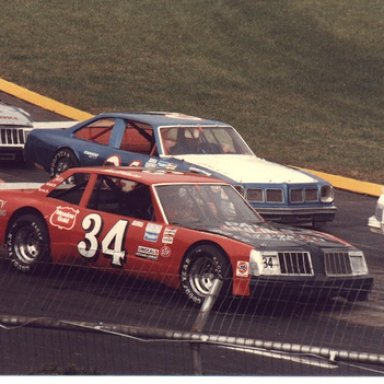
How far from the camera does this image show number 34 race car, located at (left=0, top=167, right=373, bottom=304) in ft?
39.0

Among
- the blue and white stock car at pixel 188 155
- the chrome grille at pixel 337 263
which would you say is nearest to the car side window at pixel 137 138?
the blue and white stock car at pixel 188 155

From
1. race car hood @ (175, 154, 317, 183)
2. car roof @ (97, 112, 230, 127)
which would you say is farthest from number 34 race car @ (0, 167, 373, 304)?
car roof @ (97, 112, 230, 127)

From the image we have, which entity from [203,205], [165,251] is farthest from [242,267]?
[203,205]

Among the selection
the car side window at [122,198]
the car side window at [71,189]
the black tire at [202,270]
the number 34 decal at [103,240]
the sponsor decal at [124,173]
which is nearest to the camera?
the black tire at [202,270]

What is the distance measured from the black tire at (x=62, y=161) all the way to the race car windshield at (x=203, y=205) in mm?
5622

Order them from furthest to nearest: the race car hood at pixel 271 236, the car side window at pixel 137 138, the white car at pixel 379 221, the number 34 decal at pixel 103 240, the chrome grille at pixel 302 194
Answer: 1. the car side window at pixel 137 138
2. the chrome grille at pixel 302 194
3. the white car at pixel 379 221
4. the number 34 decal at pixel 103 240
5. the race car hood at pixel 271 236

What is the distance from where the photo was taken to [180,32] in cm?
3956

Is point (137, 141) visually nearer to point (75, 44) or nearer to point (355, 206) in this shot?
point (355, 206)

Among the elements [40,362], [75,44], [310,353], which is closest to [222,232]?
[40,362]

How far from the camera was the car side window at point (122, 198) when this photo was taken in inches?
510

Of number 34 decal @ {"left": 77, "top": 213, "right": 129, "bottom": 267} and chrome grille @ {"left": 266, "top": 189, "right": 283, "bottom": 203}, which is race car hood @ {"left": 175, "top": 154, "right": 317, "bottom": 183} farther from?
number 34 decal @ {"left": 77, "top": 213, "right": 129, "bottom": 267}

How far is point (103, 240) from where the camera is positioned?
12.8 metres

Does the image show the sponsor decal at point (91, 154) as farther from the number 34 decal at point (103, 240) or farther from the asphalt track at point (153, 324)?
the number 34 decal at point (103, 240)

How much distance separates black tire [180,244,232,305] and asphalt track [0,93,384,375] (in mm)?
172
